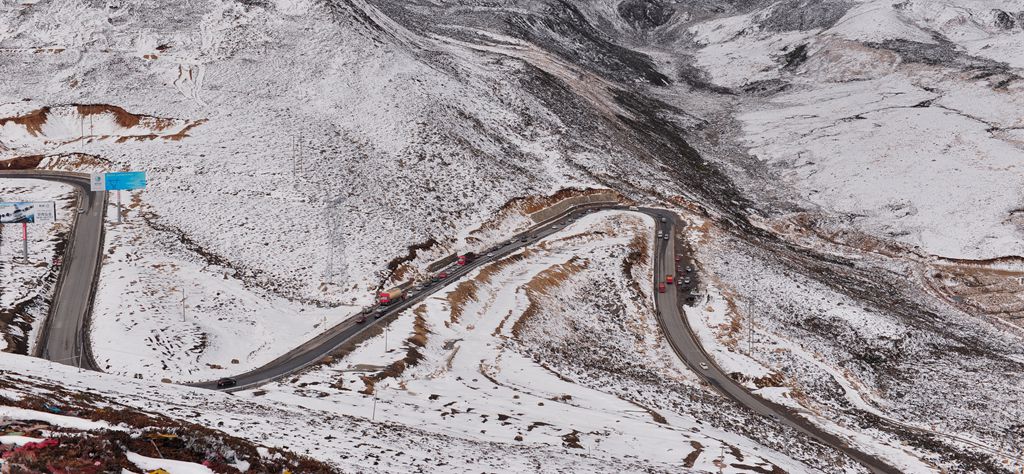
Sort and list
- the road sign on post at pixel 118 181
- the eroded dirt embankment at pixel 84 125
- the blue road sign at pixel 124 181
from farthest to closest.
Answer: the eroded dirt embankment at pixel 84 125
the blue road sign at pixel 124 181
the road sign on post at pixel 118 181

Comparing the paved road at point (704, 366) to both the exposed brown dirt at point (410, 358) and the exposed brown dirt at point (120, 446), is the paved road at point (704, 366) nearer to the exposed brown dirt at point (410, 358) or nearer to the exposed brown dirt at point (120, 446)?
the exposed brown dirt at point (410, 358)

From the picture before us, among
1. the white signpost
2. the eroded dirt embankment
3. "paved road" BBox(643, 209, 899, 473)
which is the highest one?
the eroded dirt embankment

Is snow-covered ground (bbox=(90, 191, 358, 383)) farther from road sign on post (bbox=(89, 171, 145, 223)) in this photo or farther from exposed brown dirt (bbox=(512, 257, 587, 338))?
exposed brown dirt (bbox=(512, 257, 587, 338))

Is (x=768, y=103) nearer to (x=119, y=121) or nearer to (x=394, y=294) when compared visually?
(x=394, y=294)

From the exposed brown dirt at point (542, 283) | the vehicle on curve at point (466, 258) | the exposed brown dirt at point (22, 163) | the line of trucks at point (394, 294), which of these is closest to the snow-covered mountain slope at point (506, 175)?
the exposed brown dirt at point (22, 163)

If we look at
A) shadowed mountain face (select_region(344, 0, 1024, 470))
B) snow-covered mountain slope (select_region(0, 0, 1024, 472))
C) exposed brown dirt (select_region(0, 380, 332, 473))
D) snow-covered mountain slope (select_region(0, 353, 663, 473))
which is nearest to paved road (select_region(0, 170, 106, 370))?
Result: snow-covered mountain slope (select_region(0, 0, 1024, 472))

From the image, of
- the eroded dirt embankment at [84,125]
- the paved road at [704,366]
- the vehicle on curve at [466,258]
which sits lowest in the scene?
the paved road at [704,366]

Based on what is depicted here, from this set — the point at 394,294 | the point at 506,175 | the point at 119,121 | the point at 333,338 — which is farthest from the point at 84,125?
the point at 333,338
